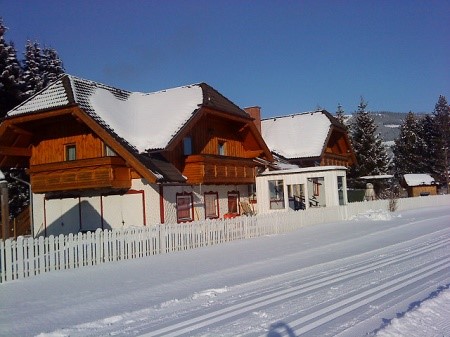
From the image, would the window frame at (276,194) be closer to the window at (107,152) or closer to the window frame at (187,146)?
the window frame at (187,146)

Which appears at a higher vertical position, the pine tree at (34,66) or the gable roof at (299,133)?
the pine tree at (34,66)

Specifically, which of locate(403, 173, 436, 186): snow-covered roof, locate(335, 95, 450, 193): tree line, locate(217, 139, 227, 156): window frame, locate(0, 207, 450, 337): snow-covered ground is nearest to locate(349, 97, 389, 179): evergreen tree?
locate(335, 95, 450, 193): tree line

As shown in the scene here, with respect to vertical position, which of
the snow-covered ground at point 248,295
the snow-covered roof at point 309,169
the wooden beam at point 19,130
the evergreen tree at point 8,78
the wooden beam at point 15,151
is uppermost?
the evergreen tree at point 8,78

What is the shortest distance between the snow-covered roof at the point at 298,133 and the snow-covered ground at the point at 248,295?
2151 centimetres

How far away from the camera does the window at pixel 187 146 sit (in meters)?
24.5

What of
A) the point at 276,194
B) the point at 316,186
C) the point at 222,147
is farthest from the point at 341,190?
the point at 222,147

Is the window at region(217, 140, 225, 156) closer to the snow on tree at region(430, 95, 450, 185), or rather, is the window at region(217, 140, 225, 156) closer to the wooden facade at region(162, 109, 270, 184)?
the wooden facade at region(162, 109, 270, 184)

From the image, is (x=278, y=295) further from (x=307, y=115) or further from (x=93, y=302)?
(x=307, y=115)

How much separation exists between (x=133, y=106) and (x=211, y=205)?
6905 millimetres

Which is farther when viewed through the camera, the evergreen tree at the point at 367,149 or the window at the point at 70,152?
the evergreen tree at the point at 367,149

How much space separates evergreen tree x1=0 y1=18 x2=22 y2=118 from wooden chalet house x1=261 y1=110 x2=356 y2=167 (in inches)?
779

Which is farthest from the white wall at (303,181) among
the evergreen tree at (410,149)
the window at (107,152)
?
the evergreen tree at (410,149)

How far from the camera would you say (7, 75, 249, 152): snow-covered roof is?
21.8 m

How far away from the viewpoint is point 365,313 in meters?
7.12
